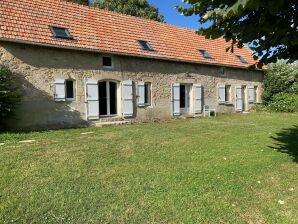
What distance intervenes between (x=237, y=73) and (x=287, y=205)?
50.2 feet

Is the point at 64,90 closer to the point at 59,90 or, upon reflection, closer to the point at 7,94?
the point at 59,90

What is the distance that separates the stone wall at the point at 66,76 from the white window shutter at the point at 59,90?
0.17 m

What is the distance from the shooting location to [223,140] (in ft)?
28.5

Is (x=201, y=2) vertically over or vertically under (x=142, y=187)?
over

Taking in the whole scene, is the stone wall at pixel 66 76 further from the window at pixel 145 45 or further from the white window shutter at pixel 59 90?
the window at pixel 145 45

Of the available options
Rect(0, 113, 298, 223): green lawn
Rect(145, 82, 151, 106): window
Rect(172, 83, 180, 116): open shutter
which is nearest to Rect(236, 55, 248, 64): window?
Rect(172, 83, 180, 116): open shutter

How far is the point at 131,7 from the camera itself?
29.6m

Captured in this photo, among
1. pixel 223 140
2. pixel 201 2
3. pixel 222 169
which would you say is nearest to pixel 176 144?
pixel 223 140

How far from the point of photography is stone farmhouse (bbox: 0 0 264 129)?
10.7 meters

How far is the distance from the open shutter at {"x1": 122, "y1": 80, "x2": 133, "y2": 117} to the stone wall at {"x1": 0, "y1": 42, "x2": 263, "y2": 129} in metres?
0.34

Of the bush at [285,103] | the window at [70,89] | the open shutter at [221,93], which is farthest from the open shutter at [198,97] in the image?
the window at [70,89]

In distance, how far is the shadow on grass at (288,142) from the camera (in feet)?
24.2

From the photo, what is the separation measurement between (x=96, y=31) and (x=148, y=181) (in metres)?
9.50

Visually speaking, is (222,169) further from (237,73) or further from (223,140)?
(237,73)
